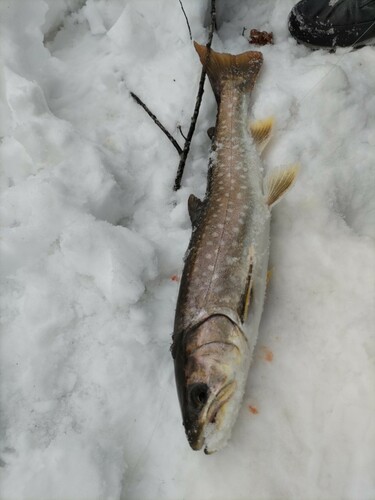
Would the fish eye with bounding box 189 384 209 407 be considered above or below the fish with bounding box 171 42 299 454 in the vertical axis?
below

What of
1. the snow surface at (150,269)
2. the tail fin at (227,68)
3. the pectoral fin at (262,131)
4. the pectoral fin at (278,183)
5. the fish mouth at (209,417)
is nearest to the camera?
the fish mouth at (209,417)

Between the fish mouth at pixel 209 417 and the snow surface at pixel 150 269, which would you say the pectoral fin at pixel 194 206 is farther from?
the fish mouth at pixel 209 417

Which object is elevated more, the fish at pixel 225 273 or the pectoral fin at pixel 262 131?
the pectoral fin at pixel 262 131

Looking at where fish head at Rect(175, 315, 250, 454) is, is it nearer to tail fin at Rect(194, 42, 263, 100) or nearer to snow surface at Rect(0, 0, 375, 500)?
snow surface at Rect(0, 0, 375, 500)

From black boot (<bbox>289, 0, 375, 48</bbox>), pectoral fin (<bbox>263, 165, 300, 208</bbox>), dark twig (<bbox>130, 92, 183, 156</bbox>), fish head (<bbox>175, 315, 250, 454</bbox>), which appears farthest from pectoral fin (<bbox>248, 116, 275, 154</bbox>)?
fish head (<bbox>175, 315, 250, 454</bbox>)

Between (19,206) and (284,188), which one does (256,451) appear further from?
(19,206)

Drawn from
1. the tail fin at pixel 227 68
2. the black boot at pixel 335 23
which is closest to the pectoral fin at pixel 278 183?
the tail fin at pixel 227 68
